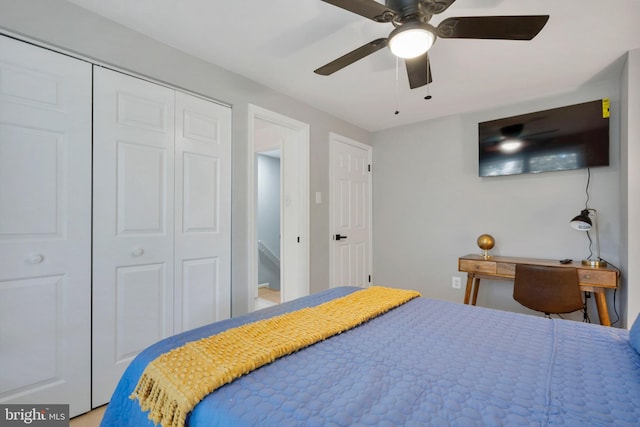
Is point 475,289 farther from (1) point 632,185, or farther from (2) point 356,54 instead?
(2) point 356,54

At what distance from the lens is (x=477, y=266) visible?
284 cm

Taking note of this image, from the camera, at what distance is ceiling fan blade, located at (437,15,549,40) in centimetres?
130


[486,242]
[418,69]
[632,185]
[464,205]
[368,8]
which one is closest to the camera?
[368,8]

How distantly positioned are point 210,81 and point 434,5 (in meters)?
1.65

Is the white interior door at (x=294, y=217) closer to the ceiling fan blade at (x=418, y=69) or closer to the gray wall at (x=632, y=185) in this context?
the ceiling fan blade at (x=418, y=69)

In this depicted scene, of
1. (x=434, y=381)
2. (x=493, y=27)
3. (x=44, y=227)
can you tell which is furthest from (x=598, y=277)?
(x=44, y=227)

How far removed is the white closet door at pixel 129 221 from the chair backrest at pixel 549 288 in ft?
8.97

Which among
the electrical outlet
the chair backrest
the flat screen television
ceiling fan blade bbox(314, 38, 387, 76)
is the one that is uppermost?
ceiling fan blade bbox(314, 38, 387, 76)

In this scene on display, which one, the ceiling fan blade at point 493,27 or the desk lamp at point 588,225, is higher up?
the ceiling fan blade at point 493,27

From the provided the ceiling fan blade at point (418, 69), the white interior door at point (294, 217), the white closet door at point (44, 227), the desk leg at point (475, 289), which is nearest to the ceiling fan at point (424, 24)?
the ceiling fan blade at point (418, 69)

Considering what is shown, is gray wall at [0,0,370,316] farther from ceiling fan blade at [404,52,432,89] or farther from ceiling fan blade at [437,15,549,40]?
ceiling fan blade at [437,15,549,40]

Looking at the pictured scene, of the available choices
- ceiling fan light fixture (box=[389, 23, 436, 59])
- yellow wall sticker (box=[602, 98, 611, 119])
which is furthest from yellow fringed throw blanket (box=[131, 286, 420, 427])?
yellow wall sticker (box=[602, 98, 611, 119])

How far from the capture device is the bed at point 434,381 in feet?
2.29

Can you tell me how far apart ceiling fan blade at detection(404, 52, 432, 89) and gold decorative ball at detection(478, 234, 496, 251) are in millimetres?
1787
